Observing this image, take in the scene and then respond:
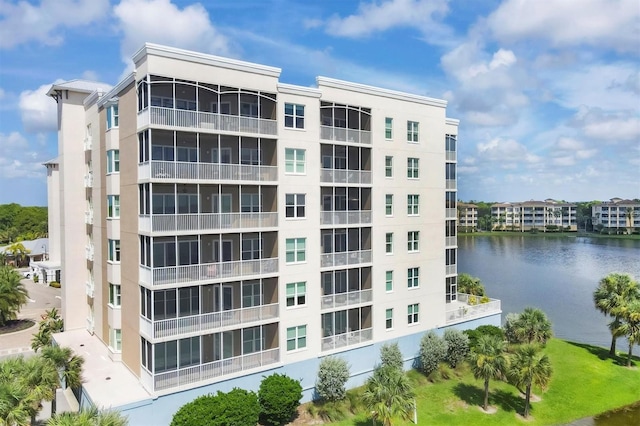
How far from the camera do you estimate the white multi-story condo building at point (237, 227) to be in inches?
818

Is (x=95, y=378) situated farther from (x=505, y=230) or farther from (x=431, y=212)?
(x=505, y=230)

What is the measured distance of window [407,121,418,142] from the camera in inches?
1142

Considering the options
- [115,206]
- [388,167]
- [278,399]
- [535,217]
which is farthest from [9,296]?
[535,217]

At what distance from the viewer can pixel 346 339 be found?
85.7 ft

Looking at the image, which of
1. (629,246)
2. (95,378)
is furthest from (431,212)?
(629,246)

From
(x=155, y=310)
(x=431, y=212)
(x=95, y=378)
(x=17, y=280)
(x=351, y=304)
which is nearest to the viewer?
(x=155, y=310)

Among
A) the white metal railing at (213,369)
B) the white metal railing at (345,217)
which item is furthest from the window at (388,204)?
the white metal railing at (213,369)

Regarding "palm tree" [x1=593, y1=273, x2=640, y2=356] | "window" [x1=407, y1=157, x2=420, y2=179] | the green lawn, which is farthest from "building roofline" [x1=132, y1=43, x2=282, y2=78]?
"palm tree" [x1=593, y1=273, x2=640, y2=356]

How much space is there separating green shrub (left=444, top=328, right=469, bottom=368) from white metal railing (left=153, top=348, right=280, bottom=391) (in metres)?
12.1

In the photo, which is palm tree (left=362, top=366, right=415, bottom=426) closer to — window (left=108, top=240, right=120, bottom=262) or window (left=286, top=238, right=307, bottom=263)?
window (left=286, top=238, right=307, bottom=263)

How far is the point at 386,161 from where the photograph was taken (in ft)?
92.3

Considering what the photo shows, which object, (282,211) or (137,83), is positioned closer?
(137,83)

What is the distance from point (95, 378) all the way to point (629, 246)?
119858 millimetres

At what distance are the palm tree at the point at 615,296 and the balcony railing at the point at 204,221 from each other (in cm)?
2566
